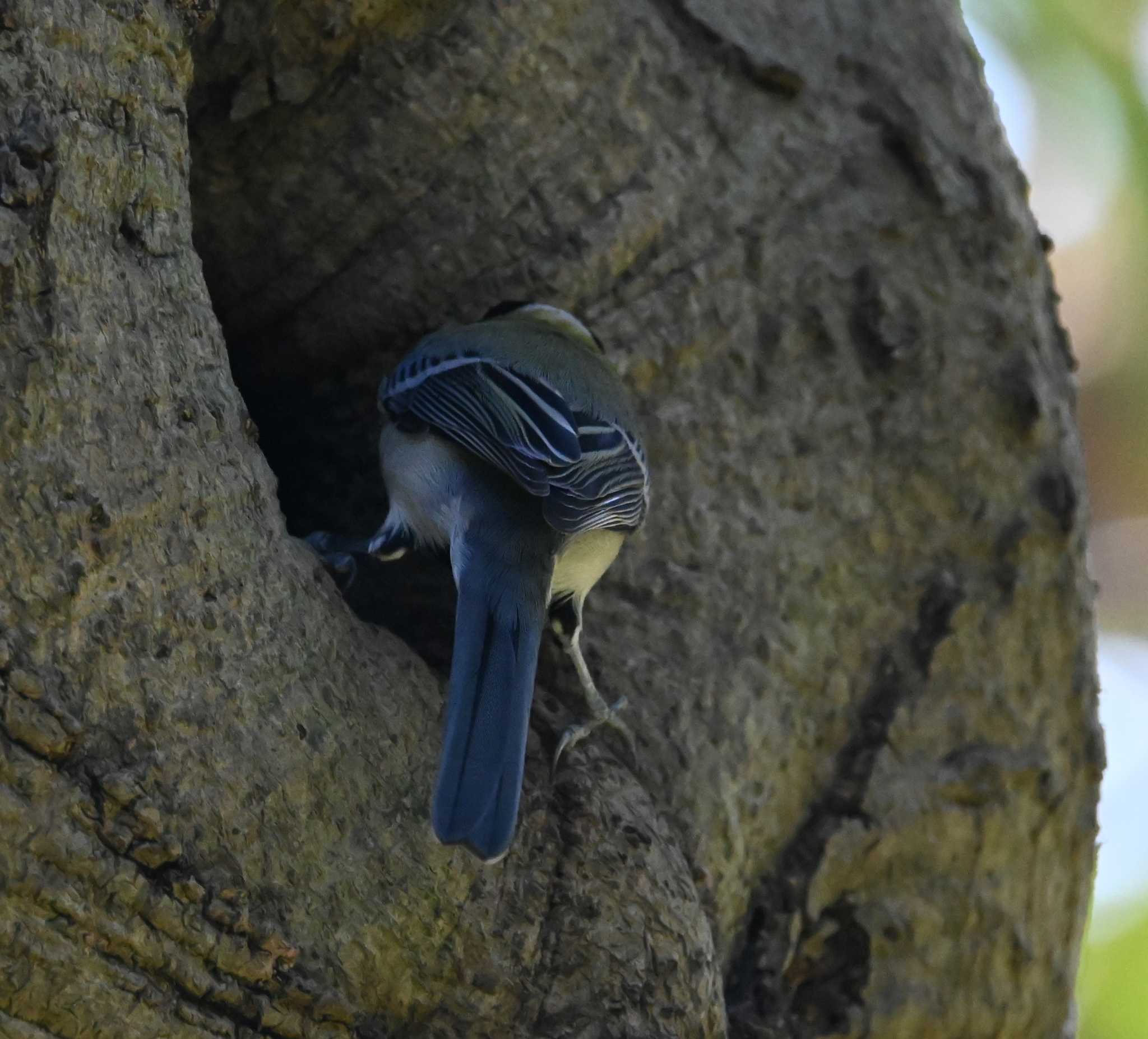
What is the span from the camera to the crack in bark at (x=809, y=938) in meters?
1.93

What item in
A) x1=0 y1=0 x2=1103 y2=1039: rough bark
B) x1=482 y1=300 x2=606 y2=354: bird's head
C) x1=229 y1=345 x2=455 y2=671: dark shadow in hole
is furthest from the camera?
x1=229 y1=345 x2=455 y2=671: dark shadow in hole

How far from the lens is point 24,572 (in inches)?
49.4

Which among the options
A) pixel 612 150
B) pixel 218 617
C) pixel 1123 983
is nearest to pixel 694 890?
pixel 218 617

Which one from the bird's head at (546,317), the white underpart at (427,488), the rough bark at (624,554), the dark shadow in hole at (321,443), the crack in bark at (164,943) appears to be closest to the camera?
the crack in bark at (164,943)

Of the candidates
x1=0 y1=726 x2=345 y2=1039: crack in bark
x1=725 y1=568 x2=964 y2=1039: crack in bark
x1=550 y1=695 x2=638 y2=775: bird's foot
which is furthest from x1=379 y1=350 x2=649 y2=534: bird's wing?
x1=0 y1=726 x2=345 y2=1039: crack in bark

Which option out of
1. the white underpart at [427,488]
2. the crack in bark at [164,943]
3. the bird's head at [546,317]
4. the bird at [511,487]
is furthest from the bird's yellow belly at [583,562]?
the crack in bark at [164,943]

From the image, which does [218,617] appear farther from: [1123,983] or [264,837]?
[1123,983]

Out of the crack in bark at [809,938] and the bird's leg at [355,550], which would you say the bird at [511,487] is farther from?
the crack in bark at [809,938]

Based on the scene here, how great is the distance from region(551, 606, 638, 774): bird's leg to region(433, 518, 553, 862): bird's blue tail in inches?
5.2

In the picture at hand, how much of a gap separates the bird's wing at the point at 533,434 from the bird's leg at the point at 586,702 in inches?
5.7

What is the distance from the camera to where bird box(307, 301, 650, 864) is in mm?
1686

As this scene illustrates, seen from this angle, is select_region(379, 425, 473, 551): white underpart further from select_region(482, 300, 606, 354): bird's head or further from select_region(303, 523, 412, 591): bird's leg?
select_region(482, 300, 606, 354): bird's head

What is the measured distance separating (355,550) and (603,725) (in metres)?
0.46

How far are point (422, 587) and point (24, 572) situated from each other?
84 cm
